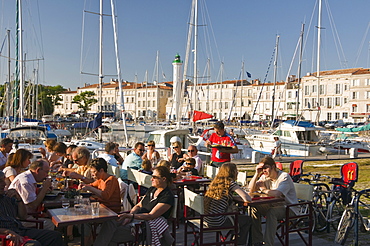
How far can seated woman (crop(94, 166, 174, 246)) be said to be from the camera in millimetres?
4656

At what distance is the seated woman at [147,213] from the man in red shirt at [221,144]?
3974mm

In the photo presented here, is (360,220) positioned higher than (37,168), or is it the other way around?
(37,168)

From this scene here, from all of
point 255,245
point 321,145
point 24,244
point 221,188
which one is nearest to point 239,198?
point 221,188

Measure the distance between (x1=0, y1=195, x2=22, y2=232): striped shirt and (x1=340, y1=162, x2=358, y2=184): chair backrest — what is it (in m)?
5.36

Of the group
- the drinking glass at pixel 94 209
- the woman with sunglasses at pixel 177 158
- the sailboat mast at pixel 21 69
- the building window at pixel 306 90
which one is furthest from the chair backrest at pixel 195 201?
the building window at pixel 306 90

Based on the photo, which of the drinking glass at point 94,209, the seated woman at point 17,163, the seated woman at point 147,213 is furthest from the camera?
the seated woman at point 17,163

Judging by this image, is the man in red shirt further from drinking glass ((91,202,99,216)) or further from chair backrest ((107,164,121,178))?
drinking glass ((91,202,99,216))

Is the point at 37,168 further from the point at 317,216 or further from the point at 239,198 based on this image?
the point at 317,216

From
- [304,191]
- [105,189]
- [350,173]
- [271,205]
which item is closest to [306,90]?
Answer: [350,173]

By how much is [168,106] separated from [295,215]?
106 m

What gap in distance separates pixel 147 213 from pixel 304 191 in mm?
2485

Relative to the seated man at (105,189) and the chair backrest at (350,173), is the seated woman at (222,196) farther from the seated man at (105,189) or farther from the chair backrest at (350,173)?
the chair backrest at (350,173)

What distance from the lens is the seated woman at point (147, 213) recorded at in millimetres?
4656

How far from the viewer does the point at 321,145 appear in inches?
1057
